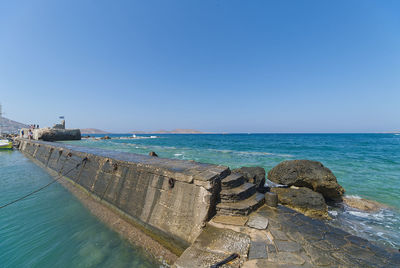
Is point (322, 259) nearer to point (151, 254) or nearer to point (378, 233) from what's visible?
point (151, 254)

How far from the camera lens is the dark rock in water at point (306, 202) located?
6.25 m

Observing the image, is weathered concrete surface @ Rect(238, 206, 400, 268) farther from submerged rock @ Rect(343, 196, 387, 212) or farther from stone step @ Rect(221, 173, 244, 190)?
submerged rock @ Rect(343, 196, 387, 212)

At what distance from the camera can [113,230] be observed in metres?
Result: 5.29

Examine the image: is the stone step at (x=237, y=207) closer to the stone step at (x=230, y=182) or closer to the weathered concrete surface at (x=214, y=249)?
the stone step at (x=230, y=182)

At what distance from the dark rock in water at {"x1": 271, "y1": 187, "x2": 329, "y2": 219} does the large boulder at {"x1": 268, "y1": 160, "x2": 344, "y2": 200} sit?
5.33ft

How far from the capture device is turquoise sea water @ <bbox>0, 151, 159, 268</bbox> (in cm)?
399

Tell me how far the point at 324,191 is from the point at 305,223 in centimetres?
529

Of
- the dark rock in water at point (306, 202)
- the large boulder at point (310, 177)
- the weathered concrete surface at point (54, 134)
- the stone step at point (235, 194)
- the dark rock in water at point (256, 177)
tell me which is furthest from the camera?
the weathered concrete surface at point (54, 134)

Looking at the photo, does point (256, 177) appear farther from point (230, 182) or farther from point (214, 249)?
point (214, 249)

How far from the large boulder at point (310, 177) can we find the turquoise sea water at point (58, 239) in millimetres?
8051

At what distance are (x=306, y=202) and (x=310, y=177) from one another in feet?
7.74

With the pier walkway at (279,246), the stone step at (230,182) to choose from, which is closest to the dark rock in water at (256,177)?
the stone step at (230,182)

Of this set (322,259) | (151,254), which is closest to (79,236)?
(151,254)

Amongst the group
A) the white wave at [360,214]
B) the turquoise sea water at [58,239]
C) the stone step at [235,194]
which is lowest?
the white wave at [360,214]
